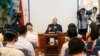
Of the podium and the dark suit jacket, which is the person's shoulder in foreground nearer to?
the podium

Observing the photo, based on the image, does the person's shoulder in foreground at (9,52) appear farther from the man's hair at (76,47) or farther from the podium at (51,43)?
the podium at (51,43)

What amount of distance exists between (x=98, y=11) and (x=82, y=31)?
4.08 ft

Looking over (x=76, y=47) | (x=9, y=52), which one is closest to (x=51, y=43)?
(x=9, y=52)

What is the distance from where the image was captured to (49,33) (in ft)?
34.1

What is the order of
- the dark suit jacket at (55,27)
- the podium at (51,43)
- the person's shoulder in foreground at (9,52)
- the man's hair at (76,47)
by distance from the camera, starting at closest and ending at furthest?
the man's hair at (76,47) → the person's shoulder in foreground at (9,52) → the podium at (51,43) → the dark suit jacket at (55,27)

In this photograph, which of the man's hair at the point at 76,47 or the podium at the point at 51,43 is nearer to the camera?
the man's hair at the point at 76,47

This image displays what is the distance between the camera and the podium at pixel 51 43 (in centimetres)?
1012

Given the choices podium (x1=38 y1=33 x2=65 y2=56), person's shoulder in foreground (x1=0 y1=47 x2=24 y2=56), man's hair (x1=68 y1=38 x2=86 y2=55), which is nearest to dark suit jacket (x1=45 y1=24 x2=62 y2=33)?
podium (x1=38 y1=33 x2=65 y2=56)

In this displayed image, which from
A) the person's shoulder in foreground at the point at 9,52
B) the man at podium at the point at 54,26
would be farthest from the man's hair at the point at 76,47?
the man at podium at the point at 54,26

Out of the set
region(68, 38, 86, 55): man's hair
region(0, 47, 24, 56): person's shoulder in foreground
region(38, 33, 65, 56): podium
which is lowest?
region(38, 33, 65, 56): podium

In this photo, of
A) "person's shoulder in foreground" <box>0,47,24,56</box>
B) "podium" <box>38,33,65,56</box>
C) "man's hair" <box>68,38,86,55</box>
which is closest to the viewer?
"man's hair" <box>68,38,86,55</box>

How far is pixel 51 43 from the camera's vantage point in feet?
33.2

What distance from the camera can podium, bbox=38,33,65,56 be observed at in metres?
10.1

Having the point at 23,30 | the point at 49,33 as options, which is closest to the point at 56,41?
the point at 49,33
